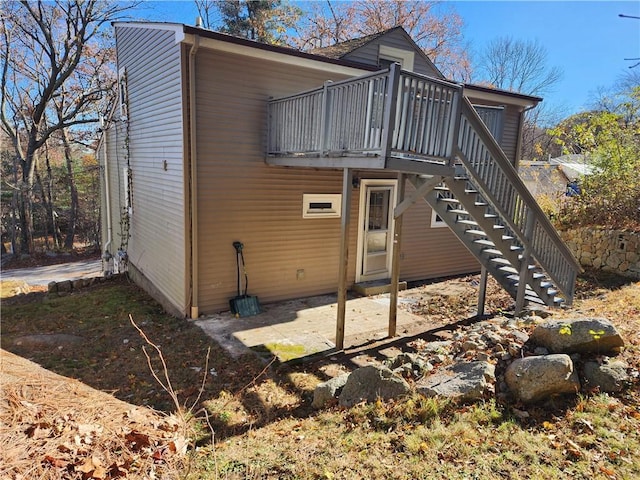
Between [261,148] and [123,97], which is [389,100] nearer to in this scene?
[261,148]

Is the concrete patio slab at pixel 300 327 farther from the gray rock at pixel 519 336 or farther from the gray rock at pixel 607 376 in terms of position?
the gray rock at pixel 607 376

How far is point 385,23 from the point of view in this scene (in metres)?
22.2

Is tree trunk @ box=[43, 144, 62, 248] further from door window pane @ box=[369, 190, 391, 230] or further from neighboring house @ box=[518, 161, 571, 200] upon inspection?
neighboring house @ box=[518, 161, 571, 200]

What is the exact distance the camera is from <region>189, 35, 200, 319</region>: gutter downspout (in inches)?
253

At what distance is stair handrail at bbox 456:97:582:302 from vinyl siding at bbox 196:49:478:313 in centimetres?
324

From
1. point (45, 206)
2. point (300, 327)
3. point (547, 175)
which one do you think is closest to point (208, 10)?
point (45, 206)

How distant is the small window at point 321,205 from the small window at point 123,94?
547cm

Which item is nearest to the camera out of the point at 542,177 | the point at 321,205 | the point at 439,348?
the point at 439,348

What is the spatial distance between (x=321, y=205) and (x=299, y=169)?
91 centimetres

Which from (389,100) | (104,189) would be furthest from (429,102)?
(104,189)

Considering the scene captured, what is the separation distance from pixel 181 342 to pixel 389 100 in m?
4.63

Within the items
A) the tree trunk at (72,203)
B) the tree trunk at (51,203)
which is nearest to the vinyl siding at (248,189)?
the tree trunk at (51,203)

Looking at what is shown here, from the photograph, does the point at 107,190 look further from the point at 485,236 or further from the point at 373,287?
the point at 485,236

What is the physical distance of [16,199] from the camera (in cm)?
1988
